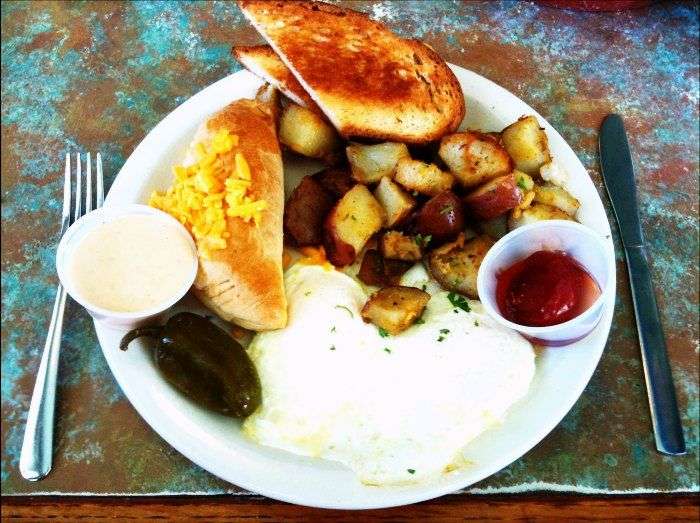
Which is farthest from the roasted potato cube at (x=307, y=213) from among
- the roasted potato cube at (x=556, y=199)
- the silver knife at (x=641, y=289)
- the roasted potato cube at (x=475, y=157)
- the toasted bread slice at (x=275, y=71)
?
the silver knife at (x=641, y=289)

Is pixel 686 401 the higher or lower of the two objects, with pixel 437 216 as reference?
lower

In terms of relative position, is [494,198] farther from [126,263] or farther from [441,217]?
[126,263]

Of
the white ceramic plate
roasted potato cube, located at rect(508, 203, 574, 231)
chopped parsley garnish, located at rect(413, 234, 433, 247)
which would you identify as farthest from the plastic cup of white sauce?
roasted potato cube, located at rect(508, 203, 574, 231)

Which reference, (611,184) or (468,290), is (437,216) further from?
(611,184)

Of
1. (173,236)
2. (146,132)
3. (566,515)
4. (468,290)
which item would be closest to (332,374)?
(468,290)

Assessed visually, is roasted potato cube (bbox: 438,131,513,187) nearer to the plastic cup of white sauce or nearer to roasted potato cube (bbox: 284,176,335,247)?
roasted potato cube (bbox: 284,176,335,247)

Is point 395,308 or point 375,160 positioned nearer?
point 395,308

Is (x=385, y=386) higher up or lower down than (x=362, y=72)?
lower down

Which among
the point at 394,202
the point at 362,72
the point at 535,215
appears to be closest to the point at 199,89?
the point at 362,72
